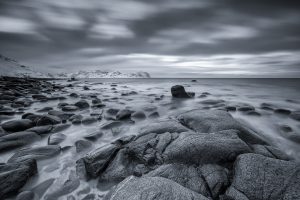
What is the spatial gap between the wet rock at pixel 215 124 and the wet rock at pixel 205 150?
1192 mm

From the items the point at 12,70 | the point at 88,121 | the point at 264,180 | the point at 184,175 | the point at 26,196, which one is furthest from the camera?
the point at 12,70

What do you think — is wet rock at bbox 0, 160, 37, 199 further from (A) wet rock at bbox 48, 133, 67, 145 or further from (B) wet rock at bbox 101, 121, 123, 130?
(B) wet rock at bbox 101, 121, 123, 130

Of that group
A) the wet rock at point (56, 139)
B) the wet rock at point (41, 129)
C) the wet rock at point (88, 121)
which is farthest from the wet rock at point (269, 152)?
the wet rock at point (41, 129)

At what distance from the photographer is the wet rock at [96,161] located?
3779 millimetres

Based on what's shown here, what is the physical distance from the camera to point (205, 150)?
3686 mm

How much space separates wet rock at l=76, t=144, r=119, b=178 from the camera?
378 cm

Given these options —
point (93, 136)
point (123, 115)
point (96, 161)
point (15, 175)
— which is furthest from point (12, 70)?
point (96, 161)

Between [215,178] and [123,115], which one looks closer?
[215,178]

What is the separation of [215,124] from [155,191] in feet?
11.6


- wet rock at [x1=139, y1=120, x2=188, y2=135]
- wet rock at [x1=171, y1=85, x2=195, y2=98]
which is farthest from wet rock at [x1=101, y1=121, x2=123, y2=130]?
wet rock at [x1=171, y1=85, x2=195, y2=98]

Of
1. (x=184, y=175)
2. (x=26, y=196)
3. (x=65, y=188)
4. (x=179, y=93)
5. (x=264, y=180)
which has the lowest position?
(x=65, y=188)

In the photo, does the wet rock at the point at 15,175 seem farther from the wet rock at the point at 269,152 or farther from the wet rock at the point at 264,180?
the wet rock at the point at 269,152

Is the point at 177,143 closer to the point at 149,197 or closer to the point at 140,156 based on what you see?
the point at 140,156

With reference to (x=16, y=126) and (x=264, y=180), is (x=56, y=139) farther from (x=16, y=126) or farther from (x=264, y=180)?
(x=264, y=180)
